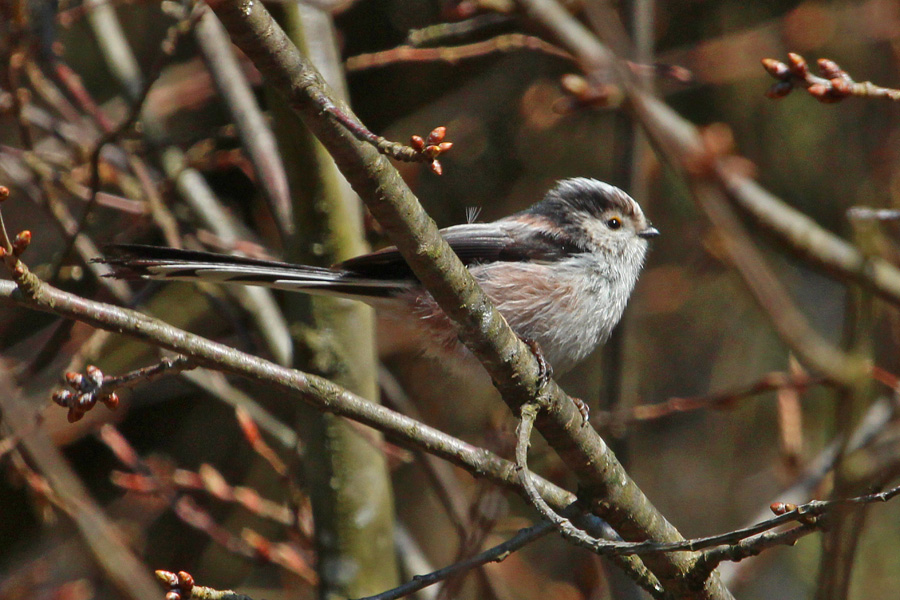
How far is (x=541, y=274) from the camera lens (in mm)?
3234

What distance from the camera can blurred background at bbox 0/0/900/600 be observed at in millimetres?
4102

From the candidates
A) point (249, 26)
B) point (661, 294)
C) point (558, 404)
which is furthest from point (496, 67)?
point (249, 26)

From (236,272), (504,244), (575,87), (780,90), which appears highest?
(780,90)

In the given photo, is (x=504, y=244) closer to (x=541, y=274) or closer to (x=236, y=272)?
(x=541, y=274)

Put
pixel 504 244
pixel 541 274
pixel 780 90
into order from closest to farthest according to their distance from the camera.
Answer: pixel 780 90 < pixel 541 274 < pixel 504 244

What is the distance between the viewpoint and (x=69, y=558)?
4.73 m

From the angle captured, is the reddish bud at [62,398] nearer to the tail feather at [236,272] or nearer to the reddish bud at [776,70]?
the tail feather at [236,272]

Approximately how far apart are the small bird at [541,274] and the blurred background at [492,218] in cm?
38

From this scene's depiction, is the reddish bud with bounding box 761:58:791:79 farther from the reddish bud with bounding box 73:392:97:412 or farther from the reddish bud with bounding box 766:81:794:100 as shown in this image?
the reddish bud with bounding box 73:392:97:412

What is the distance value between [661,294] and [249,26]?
14.4 ft

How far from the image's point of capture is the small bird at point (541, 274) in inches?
115

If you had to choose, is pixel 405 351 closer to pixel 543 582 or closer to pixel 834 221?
pixel 543 582

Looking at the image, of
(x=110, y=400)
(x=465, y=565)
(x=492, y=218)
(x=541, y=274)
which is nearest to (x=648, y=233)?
(x=541, y=274)

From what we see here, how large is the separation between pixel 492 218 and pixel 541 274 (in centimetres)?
246
